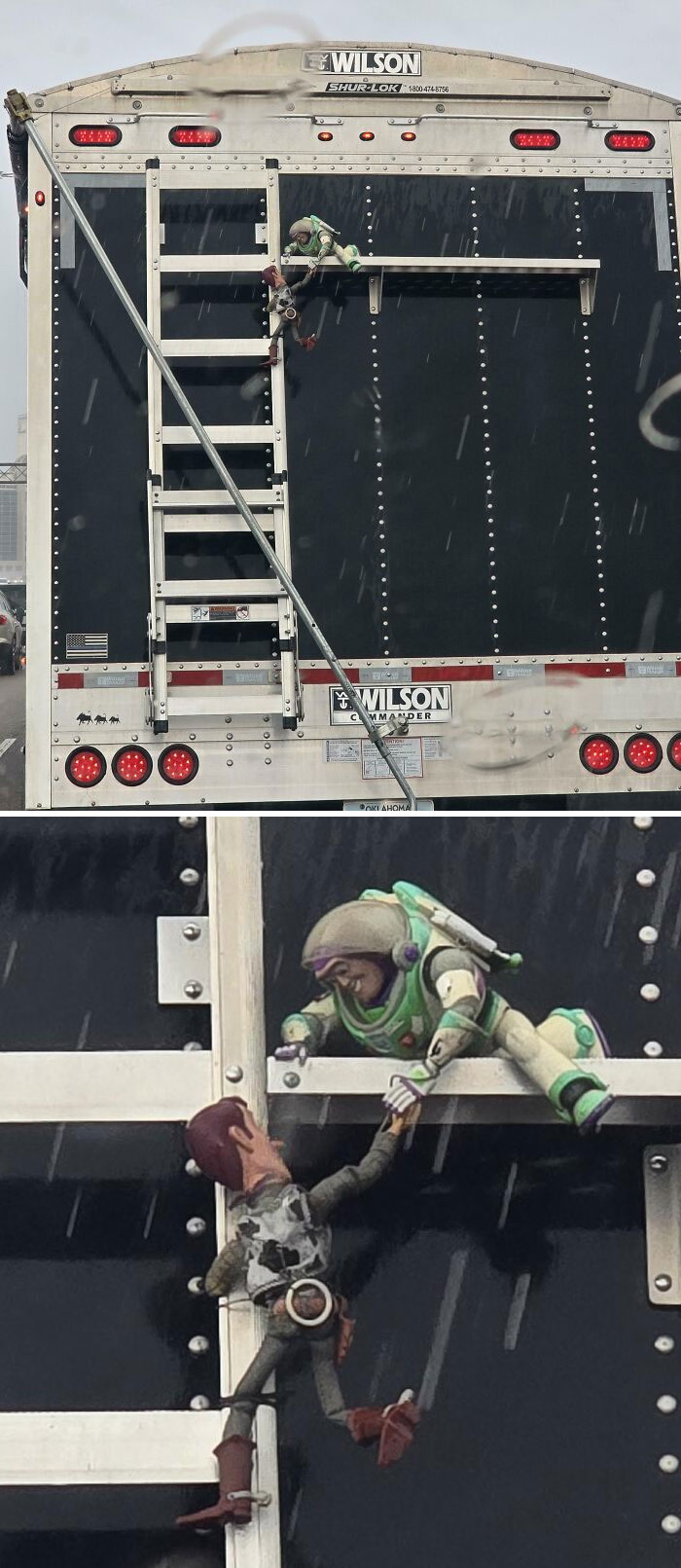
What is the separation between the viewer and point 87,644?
5789mm

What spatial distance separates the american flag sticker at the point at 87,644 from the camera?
Answer: 5.78m

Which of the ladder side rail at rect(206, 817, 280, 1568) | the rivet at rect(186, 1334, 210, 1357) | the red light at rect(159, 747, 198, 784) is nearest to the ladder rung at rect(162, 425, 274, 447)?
the red light at rect(159, 747, 198, 784)

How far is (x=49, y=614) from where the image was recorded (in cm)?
578

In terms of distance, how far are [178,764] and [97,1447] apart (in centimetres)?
363

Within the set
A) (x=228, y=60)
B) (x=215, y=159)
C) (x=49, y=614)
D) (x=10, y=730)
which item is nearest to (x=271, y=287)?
(x=215, y=159)

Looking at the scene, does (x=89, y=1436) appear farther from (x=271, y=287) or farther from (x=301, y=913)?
(x=271, y=287)

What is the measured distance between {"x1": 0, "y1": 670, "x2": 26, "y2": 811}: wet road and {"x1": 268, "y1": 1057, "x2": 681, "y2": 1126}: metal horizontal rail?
6.40m

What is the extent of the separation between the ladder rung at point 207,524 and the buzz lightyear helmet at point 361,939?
3.61 metres

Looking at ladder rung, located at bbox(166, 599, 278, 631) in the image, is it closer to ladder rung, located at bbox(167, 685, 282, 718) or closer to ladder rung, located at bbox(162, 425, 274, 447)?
ladder rung, located at bbox(167, 685, 282, 718)

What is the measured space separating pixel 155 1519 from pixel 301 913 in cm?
92

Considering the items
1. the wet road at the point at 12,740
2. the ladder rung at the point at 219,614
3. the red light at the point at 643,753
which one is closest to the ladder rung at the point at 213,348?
the ladder rung at the point at 219,614

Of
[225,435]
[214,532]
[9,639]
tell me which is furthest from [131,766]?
[9,639]

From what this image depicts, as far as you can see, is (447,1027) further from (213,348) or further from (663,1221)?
(213,348)

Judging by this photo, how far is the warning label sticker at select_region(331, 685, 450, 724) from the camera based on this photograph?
18.8 ft
